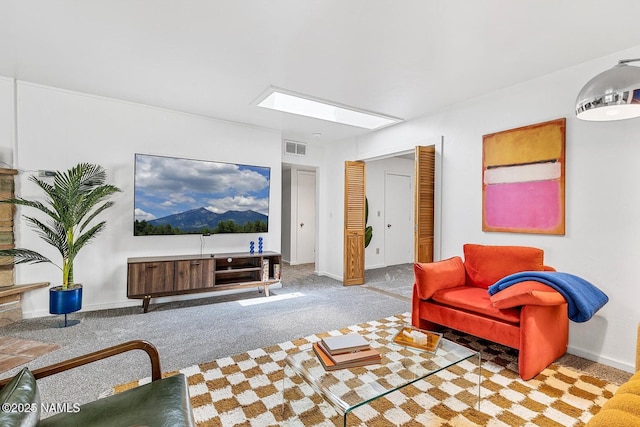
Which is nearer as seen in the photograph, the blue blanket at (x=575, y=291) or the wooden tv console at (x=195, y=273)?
the blue blanket at (x=575, y=291)

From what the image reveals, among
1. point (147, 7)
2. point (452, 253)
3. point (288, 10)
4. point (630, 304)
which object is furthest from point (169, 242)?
point (630, 304)

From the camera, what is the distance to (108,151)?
12.2 ft

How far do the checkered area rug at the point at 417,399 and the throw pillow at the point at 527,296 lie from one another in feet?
1.72

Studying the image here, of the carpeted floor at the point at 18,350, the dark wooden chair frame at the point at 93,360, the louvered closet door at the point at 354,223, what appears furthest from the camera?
the louvered closet door at the point at 354,223

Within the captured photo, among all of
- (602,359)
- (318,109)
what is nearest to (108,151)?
(318,109)

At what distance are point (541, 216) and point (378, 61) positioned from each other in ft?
6.92

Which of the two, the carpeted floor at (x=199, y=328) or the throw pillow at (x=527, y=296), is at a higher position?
the throw pillow at (x=527, y=296)

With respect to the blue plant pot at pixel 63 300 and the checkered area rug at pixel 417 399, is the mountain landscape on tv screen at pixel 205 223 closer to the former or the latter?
the blue plant pot at pixel 63 300


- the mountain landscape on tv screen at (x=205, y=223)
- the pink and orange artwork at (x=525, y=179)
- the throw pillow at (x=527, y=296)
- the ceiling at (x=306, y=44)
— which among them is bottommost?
the throw pillow at (x=527, y=296)

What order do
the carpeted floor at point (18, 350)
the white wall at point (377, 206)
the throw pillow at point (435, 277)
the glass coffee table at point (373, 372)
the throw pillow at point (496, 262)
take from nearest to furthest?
the glass coffee table at point (373, 372) < the carpeted floor at point (18, 350) < the throw pillow at point (496, 262) < the throw pillow at point (435, 277) < the white wall at point (377, 206)

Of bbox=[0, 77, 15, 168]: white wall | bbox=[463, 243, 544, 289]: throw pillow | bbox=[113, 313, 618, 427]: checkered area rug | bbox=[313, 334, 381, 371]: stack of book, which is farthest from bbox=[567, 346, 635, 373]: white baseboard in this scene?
bbox=[0, 77, 15, 168]: white wall

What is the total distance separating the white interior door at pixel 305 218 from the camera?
7.01 metres

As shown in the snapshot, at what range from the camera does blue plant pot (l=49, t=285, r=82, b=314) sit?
304 cm

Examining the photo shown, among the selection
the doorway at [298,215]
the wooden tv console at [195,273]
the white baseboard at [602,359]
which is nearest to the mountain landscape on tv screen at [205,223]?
the wooden tv console at [195,273]
